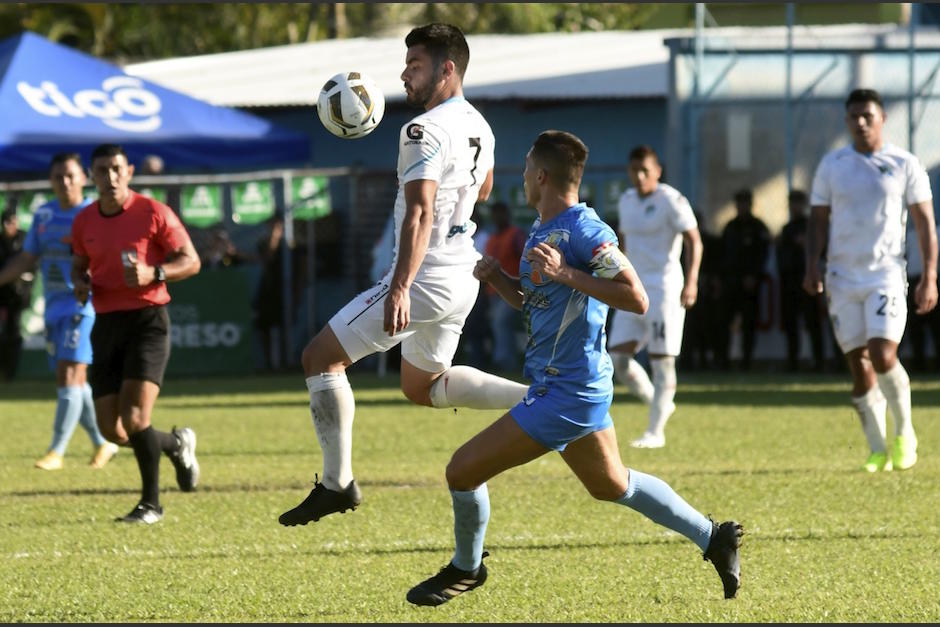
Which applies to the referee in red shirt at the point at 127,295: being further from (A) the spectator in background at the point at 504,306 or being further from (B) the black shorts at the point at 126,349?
(A) the spectator in background at the point at 504,306

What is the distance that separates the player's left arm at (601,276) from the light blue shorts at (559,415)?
0.40 meters

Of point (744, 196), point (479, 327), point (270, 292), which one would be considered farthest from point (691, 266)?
point (270, 292)

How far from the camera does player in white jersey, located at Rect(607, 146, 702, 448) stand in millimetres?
13078

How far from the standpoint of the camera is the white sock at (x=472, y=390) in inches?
324

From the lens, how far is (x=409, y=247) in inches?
293

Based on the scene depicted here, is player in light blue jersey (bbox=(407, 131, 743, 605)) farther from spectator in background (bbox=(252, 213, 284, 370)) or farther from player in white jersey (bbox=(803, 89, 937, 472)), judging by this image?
spectator in background (bbox=(252, 213, 284, 370))

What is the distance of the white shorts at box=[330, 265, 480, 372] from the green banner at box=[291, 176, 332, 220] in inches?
622

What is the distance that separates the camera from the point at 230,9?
4459 cm

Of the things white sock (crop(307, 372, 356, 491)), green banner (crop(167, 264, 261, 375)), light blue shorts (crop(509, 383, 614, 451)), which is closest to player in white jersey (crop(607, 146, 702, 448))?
white sock (crop(307, 372, 356, 491))

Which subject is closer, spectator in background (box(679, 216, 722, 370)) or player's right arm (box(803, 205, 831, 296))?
player's right arm (box(803, 205, 831, 296))

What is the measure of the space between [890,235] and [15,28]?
119ft

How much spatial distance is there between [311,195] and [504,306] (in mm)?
3233

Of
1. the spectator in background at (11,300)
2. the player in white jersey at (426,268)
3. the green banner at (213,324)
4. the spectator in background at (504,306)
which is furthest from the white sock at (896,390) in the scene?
the spectator in background at (11,300)

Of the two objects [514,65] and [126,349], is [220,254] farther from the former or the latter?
[126,349]
